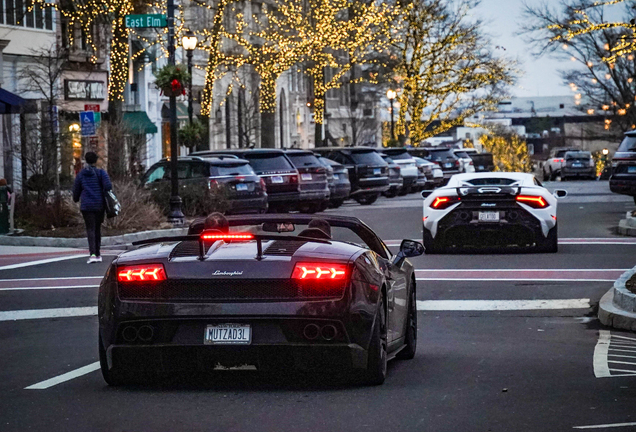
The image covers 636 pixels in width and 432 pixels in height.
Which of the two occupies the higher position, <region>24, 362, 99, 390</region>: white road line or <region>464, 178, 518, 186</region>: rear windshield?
<region>464, 178, 518, 186</region>: rear windshield

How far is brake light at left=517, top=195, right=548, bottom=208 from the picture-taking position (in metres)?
20.5

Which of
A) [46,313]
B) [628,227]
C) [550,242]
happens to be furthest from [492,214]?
[46,313]

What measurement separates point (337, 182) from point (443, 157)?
21.5m

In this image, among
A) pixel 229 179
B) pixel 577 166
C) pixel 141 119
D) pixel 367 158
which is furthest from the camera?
pixel 577 166

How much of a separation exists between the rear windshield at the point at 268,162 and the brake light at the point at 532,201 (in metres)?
13.4

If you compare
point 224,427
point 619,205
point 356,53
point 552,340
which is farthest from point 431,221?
point 356,53

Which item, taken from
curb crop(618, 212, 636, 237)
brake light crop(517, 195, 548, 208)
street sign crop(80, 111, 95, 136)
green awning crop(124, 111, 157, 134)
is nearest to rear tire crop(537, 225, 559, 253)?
brake light crop(517, 195, 548, 208)

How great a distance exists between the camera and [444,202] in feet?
68.3

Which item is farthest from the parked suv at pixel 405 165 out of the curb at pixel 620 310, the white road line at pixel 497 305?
the curb at pixel 620 310

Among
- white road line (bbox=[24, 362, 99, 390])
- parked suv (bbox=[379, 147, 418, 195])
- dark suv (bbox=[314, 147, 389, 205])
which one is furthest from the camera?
parked suv (bbox=[379, 147, 418, 195])

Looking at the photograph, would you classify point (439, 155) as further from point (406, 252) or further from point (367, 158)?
point (406, 252)

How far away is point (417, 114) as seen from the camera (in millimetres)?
72938

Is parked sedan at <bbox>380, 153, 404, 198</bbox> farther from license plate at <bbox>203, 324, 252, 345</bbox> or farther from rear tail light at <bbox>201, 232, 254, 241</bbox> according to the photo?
license plate at <bbox>203, 324, 252, 345</bbox>

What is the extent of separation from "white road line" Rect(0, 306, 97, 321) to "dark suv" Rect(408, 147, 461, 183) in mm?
44085
